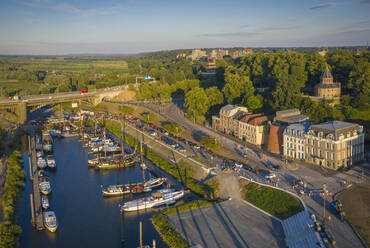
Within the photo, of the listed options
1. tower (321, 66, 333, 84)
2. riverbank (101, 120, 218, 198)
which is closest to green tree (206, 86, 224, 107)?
riverbank (101, 120, 218, 198)

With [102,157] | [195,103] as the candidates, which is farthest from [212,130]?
[102,157]

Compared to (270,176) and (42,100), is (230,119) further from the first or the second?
(42,100)

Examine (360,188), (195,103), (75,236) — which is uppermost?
(195,103)

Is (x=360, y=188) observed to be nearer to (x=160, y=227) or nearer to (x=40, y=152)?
(x=160, y=227)

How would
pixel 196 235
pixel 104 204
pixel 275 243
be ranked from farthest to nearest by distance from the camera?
1. pixel 104 204
2. pixel 196 235
3. pixel 275 243

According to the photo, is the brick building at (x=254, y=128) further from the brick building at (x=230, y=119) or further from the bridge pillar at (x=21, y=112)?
the bridge pillar at (x=21, y=112)

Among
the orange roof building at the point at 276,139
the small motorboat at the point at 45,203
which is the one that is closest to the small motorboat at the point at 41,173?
the small motorboat at the point at 45,203
